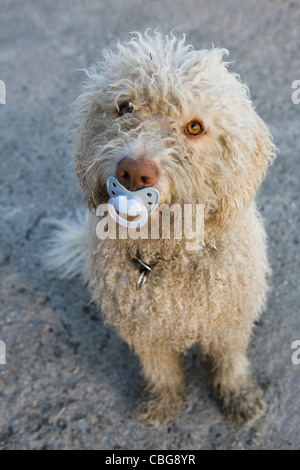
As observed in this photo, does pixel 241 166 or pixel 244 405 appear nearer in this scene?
pixel 241 166

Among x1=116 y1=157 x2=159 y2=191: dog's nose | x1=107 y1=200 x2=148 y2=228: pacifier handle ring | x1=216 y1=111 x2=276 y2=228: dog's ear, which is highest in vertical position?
x1=216 y1=111 x2=276 y2=228: dog's ear

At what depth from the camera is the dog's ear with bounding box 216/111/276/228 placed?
1.77 metres

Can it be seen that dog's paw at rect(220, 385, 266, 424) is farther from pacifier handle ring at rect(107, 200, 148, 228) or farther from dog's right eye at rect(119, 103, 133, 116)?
dog's right eye at rect(119, 103, 133, 116)

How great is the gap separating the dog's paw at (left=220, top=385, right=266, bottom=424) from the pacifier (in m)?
1.48

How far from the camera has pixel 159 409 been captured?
104 inches

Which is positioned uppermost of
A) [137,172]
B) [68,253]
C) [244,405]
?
[137,172]

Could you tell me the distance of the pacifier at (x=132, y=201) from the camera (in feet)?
5.05

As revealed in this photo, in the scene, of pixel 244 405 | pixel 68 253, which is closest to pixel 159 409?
pixel 244 405

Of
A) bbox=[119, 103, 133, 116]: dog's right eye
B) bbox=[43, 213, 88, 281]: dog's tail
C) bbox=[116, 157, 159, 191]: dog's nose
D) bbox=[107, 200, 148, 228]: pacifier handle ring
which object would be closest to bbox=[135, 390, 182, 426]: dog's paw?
bbox=[43, 213, 88, 281]: dog's tail

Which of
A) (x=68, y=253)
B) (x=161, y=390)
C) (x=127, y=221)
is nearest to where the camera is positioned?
(x=127, y=221)

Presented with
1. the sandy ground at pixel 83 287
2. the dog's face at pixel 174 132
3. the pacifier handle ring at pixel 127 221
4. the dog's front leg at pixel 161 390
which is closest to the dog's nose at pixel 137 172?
the dog's face at pixel 174 132

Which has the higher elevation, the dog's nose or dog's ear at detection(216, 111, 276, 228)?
dog's ear at detection(216, 111, 276, 228)

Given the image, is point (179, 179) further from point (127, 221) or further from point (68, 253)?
point (68, 253)

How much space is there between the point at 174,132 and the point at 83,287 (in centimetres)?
183
